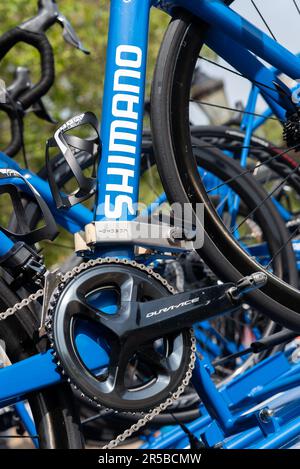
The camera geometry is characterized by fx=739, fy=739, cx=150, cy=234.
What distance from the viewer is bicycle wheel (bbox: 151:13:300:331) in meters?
1.69

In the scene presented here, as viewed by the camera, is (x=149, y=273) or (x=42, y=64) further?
(x=42, y=64)

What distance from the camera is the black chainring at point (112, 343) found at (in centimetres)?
151

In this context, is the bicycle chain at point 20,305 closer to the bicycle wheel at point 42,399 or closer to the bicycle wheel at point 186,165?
the bicycle wheel at point 42,399

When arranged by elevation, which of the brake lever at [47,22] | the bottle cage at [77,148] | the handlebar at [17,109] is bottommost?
the bottle cage at [77,148]

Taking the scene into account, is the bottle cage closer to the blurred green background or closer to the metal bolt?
the metal bolt

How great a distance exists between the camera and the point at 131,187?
170cm

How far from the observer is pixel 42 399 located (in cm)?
157

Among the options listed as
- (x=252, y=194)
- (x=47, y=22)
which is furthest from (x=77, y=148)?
(x=47, y=22)

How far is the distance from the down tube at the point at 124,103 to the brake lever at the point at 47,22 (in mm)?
1377

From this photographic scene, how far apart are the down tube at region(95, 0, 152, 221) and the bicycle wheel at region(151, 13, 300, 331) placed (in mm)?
47

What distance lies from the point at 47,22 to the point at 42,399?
1.98m

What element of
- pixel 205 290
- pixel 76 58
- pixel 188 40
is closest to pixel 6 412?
pixel 205 290

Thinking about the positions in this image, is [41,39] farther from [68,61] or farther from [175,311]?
[68,61]

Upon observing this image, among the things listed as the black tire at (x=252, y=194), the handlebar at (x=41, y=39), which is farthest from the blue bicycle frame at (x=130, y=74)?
the handlebar at (x=41, y=39)
